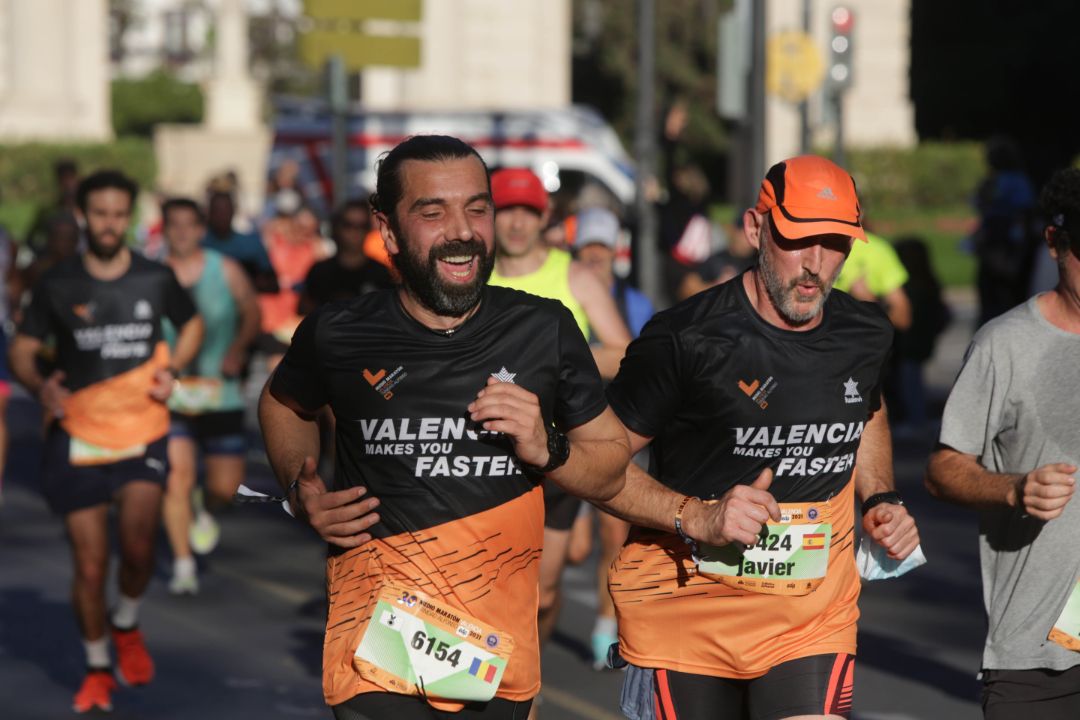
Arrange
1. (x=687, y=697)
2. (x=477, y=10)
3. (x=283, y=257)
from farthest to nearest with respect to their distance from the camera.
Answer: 1. (x=477, y=10)
2. (x=283, y=257)
3. (x=687, y=697)

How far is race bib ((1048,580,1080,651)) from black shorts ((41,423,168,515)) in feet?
13.9

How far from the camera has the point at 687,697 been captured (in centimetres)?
469


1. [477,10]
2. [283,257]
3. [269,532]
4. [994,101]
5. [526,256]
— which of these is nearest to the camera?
[526,256]

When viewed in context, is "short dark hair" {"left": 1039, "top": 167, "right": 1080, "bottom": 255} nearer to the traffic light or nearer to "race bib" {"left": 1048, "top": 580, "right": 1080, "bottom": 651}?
"race bib" {"left": 1048, "top": 580, "right": 1080, "bottom": 651}

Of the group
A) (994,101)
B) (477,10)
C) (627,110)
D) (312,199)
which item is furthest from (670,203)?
(627,110)

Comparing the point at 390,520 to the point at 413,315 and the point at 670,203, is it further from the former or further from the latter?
the point at 670,203

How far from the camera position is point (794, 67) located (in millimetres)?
20438

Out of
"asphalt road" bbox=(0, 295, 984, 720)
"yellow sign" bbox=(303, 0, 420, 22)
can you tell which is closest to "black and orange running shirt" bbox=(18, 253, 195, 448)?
"asphalt road" bbox=(0, 295, 984, 720)

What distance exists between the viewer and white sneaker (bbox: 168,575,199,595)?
1001 cm

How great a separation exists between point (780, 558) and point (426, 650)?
986 mm

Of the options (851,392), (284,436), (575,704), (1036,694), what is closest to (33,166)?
(575,704)

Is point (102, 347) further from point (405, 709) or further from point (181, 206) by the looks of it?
point (405, 709)

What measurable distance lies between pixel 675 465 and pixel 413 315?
88cm

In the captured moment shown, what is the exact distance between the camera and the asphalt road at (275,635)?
7668 millimetres
